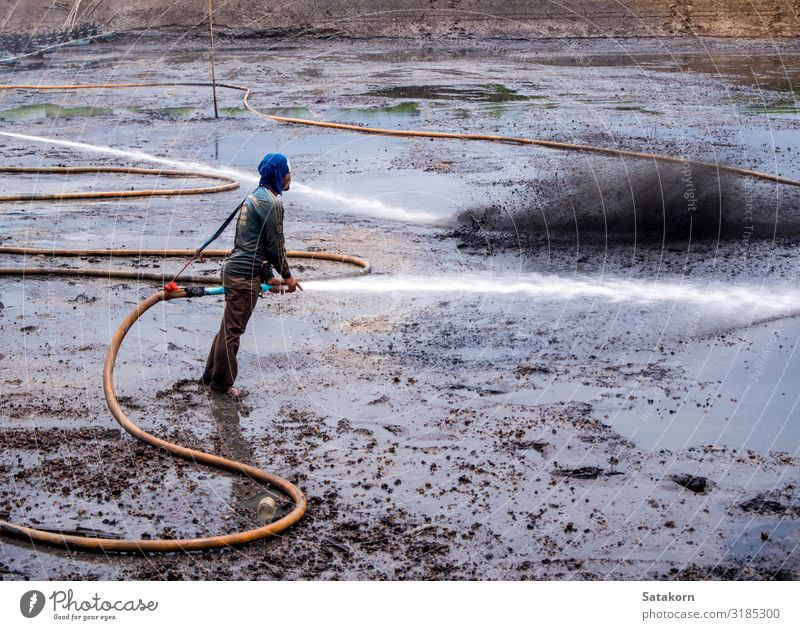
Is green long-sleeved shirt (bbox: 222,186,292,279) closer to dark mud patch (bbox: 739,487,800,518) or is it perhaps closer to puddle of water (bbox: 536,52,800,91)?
dark mud patch (bbox: 739,487,800,518)

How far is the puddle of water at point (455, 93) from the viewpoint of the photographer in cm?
2320

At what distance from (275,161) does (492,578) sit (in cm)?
367

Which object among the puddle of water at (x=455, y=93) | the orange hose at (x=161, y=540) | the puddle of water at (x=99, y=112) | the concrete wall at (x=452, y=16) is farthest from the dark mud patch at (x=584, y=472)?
the concrete wall at (x=452, y=16)

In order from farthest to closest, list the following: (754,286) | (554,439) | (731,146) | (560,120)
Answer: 1. (560,120)
2. (731,146)
3. (754,286)
4. (554,439)

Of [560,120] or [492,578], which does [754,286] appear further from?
[560,120]

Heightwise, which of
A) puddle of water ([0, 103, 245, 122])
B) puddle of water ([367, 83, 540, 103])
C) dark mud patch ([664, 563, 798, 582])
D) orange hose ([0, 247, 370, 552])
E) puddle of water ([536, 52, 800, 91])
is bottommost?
dark mud patch ([664, 563, 798, 582])

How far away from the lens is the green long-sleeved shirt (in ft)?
25.2

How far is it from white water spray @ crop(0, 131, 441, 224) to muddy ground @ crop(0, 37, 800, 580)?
0.08m

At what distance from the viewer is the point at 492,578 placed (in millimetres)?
5559

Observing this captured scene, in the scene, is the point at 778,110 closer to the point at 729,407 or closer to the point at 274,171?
the point at 729,407

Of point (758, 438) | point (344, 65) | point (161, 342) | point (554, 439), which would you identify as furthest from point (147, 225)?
point (344, 65)

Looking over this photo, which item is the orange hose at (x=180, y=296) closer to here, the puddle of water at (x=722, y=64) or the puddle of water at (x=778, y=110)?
the puddle of water at (x=778, y=110)

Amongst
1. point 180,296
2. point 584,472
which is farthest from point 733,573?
point 180,296

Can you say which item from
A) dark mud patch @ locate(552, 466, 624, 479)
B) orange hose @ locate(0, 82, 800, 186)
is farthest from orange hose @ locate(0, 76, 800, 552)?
dark mud patch @ locate(552, 466, 624, 479)
